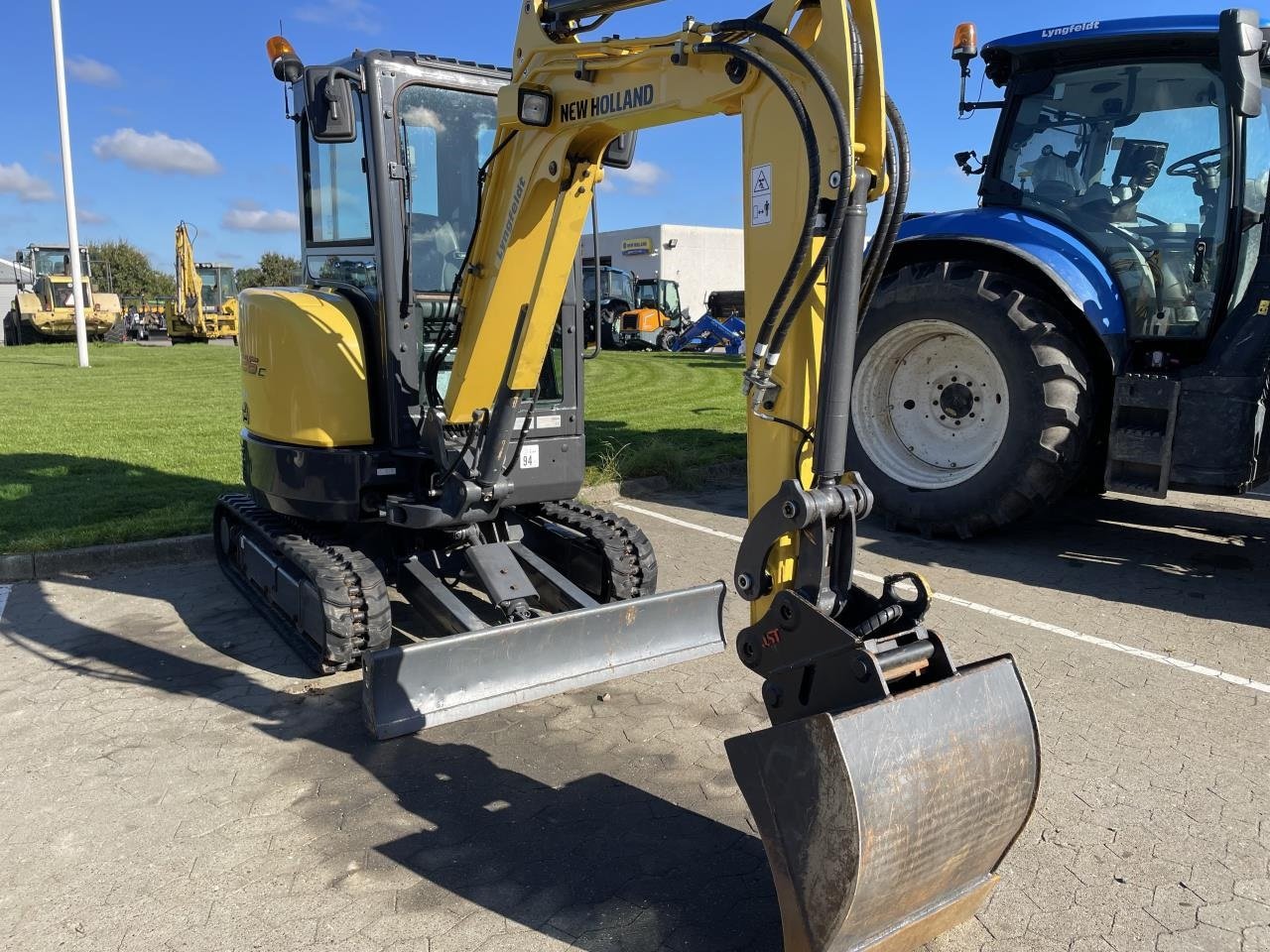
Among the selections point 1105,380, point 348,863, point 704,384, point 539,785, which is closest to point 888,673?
point 539,785

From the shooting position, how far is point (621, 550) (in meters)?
5.16

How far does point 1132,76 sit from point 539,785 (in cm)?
587

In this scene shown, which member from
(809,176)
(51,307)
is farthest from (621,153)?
(51,307)

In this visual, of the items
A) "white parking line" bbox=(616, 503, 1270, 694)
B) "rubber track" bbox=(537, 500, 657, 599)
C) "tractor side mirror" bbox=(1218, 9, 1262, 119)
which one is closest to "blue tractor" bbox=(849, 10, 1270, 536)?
"tractor side mirror" bbox=(1218, 9, 1262, 119)

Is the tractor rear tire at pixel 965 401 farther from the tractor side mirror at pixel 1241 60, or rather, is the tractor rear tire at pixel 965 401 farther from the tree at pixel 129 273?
the tree at pixel 129 273

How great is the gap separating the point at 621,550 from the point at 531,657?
112cm

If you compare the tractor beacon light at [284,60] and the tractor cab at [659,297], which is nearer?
the tractor beacon light at [284,60]

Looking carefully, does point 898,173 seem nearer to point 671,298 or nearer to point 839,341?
point 839,341

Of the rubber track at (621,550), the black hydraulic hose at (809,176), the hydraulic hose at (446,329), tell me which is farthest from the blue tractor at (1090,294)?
the black hydraulic hose at (809,176)

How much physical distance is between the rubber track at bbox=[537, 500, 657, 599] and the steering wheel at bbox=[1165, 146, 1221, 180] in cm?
421

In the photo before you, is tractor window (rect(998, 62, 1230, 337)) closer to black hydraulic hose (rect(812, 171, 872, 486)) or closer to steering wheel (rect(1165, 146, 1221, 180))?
steering wheel (rect(1165, 146, 1221, 180))

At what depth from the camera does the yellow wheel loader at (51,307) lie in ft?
103

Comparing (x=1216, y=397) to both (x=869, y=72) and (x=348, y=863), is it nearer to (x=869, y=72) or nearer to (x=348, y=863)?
(x=869, y=72)

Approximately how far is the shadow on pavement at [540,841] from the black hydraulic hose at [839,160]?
5.41ft
